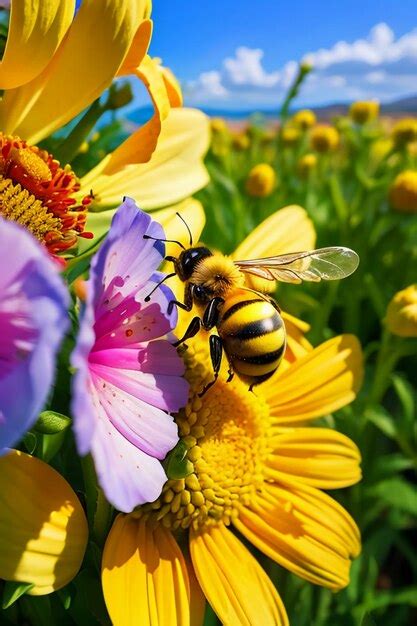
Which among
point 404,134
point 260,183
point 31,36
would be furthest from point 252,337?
point 404,134

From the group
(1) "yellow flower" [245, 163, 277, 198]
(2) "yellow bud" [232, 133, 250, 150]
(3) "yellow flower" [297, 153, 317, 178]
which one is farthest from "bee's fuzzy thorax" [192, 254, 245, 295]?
(2) "yellow bud" [232, 133, 250, 150]

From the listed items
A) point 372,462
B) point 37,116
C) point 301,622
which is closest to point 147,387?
point 37,116

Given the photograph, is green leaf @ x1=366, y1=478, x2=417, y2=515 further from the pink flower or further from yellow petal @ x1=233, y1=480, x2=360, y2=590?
the pink flower

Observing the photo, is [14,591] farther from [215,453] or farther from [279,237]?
[279,237]

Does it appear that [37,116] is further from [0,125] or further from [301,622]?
[301,622]

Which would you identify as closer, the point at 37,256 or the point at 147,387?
the point at 37,256

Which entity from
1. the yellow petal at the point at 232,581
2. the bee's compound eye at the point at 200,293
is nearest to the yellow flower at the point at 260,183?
the bee's compound eye at the point at 200,293

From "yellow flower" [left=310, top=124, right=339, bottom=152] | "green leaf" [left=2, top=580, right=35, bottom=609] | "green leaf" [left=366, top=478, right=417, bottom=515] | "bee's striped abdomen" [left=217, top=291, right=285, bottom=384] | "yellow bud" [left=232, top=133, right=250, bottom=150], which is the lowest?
"green leaf" [left=2, top=580, right=35, bottom=609]
